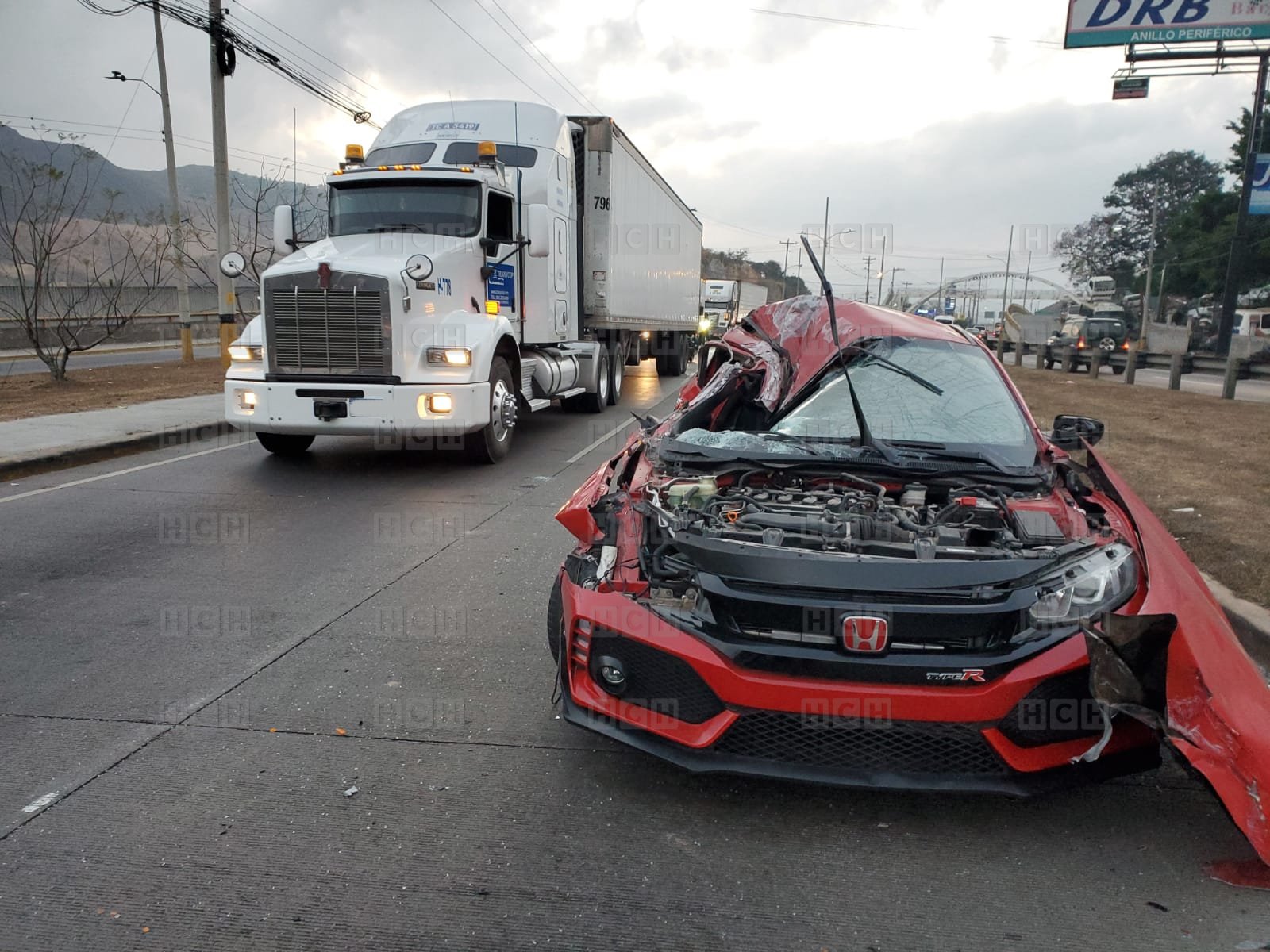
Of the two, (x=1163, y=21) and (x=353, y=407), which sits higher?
(x=1163, y=21)

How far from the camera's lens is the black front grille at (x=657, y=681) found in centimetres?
295

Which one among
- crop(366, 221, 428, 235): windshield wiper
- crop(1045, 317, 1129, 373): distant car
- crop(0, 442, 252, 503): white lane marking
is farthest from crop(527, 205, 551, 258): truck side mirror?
crop(1045, 317, 1129, 373): distant car

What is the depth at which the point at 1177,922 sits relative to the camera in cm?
256

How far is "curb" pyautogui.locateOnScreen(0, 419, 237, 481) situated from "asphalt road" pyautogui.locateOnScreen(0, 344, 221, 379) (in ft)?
30.9

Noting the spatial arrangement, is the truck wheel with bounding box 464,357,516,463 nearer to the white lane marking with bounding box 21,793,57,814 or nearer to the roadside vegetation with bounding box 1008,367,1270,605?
the roadside vegetation with bounding box 1008,367,1270,605

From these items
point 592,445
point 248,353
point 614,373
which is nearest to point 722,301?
point 614,373

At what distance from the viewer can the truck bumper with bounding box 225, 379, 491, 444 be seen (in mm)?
8484

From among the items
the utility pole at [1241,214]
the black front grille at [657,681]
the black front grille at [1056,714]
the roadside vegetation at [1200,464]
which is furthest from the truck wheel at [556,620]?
the utility pole at [1241,214]

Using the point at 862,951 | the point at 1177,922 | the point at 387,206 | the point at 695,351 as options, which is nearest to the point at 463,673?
the point at 862,951

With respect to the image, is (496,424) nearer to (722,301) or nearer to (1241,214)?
(1241,214)

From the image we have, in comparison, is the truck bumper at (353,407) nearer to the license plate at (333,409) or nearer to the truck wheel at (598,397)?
the license plate at (333,409)

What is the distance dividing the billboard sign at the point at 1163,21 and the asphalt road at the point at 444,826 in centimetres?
2767

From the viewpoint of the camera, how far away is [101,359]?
25266 millimetres

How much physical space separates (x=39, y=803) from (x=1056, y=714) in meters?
3.31
